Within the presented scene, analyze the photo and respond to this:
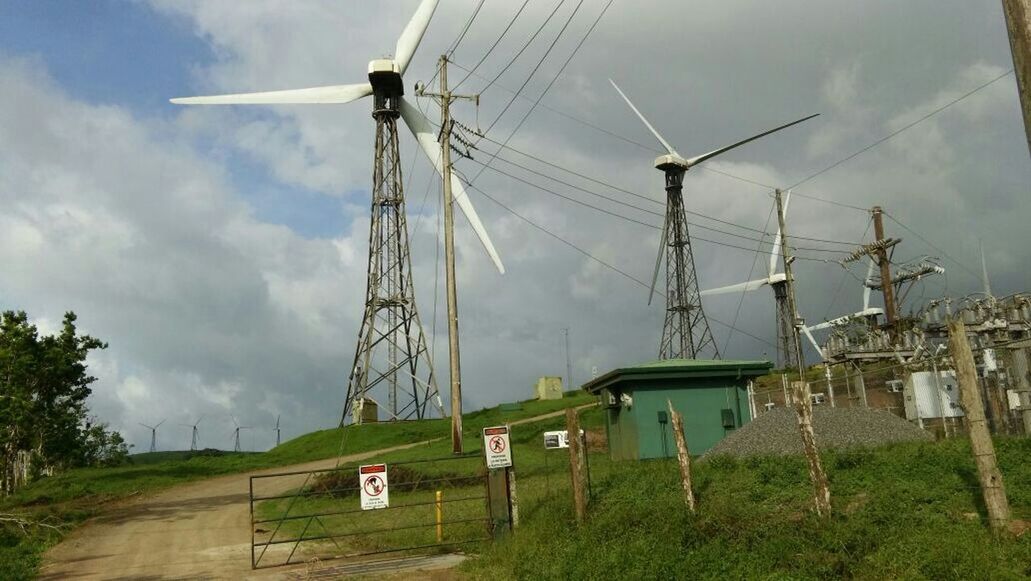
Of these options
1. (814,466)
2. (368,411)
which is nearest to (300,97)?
(368,411)

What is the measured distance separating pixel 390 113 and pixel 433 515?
40.1 m

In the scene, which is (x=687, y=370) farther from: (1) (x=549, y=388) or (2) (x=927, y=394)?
(1) (x=549, y=388)

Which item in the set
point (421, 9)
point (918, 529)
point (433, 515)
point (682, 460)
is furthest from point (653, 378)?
point (421, 9)

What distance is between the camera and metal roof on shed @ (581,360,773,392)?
32688 mm

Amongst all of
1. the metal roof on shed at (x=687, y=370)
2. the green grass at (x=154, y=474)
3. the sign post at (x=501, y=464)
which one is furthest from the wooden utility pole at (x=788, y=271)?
the sign post at (x=501, y=464)

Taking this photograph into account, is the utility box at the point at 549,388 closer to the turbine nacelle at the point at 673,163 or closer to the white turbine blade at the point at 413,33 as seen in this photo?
the turbine nacelle at the point at 673,163

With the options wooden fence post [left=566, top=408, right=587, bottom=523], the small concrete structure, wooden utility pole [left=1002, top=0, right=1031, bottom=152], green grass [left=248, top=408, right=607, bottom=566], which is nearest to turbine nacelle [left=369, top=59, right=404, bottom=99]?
the small concrete structure

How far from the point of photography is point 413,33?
50.1 meters

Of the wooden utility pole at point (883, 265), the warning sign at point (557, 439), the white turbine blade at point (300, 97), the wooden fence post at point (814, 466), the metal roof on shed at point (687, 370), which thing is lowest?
the wooden fence post at point (814, 466)

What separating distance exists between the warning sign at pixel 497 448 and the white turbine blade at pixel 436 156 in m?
13.2

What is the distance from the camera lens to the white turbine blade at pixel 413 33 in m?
47.8

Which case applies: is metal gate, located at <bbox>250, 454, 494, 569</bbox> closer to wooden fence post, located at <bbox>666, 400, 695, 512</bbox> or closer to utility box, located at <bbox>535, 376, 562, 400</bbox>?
wooden fence post, located at <bbox>666, 400, 695, 512</bbox>

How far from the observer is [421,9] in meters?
48.2

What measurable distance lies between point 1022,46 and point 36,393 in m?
50.7
